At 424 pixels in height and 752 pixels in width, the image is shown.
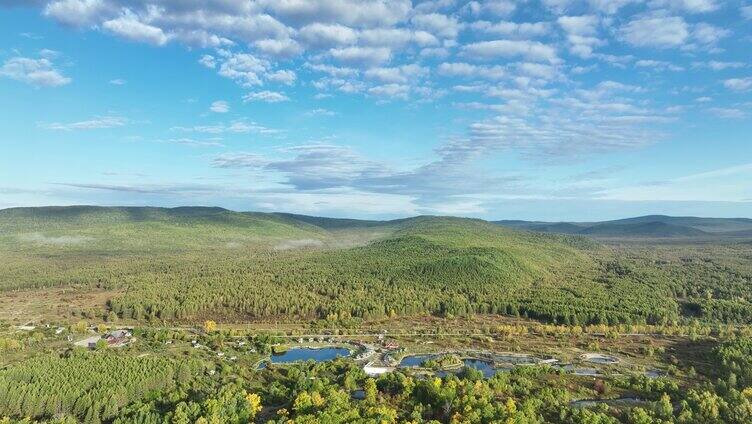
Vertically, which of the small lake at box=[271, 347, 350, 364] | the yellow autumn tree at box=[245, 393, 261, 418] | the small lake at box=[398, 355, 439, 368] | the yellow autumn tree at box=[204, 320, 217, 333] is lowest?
the small lake at box=[271, 347, 350, 364]

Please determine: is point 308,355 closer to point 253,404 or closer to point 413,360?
point 413,360

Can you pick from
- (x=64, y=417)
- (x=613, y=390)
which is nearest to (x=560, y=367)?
(x=613, y=390)

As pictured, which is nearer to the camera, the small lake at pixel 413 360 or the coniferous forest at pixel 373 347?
the coniferous forest at pixel 373 347

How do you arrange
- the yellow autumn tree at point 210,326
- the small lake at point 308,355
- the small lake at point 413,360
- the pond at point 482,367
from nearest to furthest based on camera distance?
the pond at point 482,367, the small lake at point 413,360, the small lake at point 308,355, the yellow autumn tree at point 210,326

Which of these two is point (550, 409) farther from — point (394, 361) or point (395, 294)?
point (395, 294)

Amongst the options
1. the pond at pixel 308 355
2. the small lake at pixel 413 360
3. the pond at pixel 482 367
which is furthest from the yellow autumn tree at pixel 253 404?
the pond at pixel 482 367

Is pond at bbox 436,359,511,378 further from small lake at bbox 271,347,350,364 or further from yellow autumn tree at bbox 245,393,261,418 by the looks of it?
yellow autumn tree at bbox 245,393,261,418

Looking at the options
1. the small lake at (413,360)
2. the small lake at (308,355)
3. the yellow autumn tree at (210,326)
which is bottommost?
the small lake at (308,355)

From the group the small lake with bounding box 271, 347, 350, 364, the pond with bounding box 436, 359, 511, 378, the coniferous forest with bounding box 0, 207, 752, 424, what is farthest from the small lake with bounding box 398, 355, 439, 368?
the small lake with bounding box 271, 347, 350, 364

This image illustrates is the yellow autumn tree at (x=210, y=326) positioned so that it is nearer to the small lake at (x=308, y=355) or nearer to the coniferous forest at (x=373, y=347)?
the coniferous forest at (x=373, y=347)
